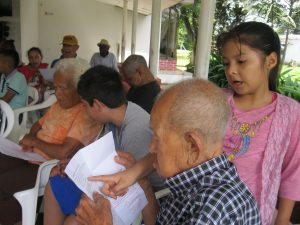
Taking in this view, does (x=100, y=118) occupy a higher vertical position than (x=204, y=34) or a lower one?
lower

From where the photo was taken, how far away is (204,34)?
3.72m

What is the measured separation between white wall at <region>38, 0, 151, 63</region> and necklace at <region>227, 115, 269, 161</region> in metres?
10.3

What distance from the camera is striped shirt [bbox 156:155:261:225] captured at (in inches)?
32.4

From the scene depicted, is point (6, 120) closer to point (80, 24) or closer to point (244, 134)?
point (244, 134)

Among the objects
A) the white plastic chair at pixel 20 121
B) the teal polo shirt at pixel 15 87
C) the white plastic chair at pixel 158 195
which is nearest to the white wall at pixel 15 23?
the teal polo shirt at pixel 15 87

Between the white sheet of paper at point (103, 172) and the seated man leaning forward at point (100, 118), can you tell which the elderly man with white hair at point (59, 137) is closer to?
the seated man leaning forward at point (100, 118)

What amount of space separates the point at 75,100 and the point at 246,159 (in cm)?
118

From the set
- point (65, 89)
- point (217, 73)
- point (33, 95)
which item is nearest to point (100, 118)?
point (65, 89)

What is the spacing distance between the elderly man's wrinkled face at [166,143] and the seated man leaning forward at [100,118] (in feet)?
1.95

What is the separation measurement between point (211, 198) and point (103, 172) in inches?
19.3

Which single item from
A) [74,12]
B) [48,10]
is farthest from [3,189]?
[74,12]

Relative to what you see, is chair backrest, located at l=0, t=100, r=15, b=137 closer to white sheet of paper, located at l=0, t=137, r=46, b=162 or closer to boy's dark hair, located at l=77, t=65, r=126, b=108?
white sheet of paper, located at l=0, t=137, r=46, b=162

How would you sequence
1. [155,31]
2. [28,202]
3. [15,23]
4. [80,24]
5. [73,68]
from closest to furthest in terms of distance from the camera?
[28,202] → [73,68] → [155,31] → [15,23] → [80,24]

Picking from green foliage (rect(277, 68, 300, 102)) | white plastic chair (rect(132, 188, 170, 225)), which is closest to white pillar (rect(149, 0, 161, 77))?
green foliage (rect(277, 68, 300, 102))
